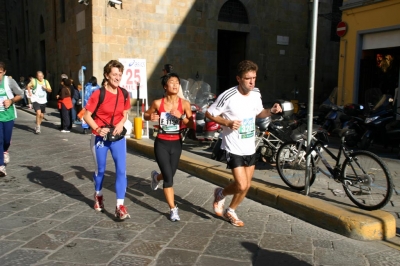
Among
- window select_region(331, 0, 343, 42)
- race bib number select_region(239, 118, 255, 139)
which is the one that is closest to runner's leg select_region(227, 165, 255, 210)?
race bib number select_region(239, 118, 255, 139)

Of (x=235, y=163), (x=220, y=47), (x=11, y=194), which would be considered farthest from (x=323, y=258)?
(x=220, y=47)

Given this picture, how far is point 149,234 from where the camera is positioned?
388cm

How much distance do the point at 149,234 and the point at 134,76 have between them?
674 cm

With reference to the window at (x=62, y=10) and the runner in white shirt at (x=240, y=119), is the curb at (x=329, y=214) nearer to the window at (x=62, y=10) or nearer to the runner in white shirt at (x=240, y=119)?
the runner in white shirt at (x=240, y=119)

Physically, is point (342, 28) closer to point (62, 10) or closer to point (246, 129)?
point (246, 129)

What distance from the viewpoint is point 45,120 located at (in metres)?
14.6

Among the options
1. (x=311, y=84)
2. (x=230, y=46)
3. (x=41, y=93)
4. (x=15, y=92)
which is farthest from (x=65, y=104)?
(x=230, y=46)

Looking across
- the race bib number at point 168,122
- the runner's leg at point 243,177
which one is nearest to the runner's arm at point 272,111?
the runner's leg at point 243,177

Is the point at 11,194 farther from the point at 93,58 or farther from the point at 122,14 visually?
the point at 122,14

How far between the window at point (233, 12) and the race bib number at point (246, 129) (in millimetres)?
13965

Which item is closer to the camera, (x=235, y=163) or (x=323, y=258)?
Result: (x=323, y=258)

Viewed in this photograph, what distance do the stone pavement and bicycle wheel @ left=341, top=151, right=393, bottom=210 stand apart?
2.46 feet

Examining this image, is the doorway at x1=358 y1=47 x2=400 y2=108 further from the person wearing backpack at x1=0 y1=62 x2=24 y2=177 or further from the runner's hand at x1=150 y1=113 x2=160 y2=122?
the person wearing backpack at x1=0 y1=62 x2=24 y2=177

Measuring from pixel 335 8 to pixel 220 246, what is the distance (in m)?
17.9
